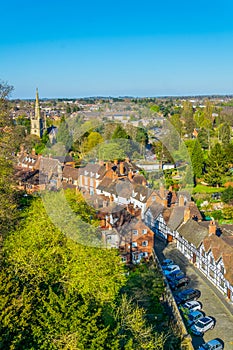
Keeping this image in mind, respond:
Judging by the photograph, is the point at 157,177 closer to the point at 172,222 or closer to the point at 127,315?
the point at 172,222

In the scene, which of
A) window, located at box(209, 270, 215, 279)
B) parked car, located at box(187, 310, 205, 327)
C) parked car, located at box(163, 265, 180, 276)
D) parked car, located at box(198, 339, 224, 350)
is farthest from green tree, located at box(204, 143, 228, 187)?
parked car, located at box(198, 339, 224, 350)

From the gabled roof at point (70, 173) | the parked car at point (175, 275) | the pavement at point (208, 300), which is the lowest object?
the pavement at point (208, 300)

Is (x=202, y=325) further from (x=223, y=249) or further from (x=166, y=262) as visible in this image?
(x=166, y=262)

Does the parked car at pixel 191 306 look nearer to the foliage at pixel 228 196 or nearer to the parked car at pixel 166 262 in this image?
the parked car at pixel 166 262

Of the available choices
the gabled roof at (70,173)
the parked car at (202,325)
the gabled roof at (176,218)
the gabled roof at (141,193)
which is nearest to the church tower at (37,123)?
the gabled roof at (70,173)

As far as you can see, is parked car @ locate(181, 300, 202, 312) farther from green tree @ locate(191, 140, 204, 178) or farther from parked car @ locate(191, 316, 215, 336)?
green tree @ locate(191, 140, 204, 178)

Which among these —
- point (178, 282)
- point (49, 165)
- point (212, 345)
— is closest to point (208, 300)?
point (178, 282)
